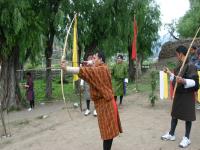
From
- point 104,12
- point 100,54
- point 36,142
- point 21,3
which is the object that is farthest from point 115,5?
point 100,54

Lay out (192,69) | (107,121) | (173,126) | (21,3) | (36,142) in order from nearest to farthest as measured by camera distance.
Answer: (107,121) < (192,69) < (173,126) < (36,142) < (21,3)

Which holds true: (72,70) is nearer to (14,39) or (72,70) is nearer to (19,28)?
(19,28)

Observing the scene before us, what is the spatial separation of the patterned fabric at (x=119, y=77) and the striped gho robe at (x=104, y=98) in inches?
224

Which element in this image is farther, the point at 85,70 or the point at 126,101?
the point at 126,101

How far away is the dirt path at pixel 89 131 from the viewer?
7141mm

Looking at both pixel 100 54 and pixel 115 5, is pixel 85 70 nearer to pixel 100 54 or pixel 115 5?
pixel 100 54

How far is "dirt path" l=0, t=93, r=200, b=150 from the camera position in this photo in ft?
23.4

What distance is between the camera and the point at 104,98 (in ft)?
17.9

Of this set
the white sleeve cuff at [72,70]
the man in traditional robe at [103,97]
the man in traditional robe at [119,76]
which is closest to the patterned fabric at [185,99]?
the man in traditional robe at [103,97]

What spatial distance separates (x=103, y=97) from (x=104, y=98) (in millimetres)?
20

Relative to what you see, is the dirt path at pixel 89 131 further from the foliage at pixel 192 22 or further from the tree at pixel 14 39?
the foliage at pixel 192 22

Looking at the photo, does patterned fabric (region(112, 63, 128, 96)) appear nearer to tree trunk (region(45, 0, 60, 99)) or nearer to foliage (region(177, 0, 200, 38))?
tree trunk (region(45, 0, 60, 99))

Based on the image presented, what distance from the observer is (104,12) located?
15375 millimetres

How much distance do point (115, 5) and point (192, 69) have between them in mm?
9646
